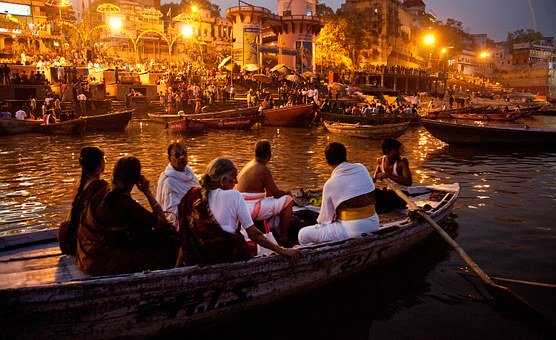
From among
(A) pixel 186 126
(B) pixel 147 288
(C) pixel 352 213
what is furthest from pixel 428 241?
→ (A) pixel 186 126

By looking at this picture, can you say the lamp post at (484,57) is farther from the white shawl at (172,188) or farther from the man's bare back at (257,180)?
the white shawl at (172,188)

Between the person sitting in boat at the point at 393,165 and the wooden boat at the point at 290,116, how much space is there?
757 inches

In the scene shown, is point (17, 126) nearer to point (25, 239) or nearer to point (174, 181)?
point (25, 239)

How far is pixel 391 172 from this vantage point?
283 inches

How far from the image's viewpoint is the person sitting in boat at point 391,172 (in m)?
7.06

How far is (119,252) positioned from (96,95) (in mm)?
30724

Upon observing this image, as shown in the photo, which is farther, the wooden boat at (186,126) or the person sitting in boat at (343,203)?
the wooden boat at (186,126)

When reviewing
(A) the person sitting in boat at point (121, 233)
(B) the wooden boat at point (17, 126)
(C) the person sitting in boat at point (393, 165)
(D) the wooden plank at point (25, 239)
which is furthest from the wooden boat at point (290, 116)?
(A) the person sitting in boat at point (121, 233)

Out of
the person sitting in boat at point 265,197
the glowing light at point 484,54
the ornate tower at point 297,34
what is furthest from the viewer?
the glowing light at point 484,54

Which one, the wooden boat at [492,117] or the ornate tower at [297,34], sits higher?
the ornate tower at [297,34]

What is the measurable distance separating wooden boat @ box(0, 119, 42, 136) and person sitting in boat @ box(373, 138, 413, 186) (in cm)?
2040

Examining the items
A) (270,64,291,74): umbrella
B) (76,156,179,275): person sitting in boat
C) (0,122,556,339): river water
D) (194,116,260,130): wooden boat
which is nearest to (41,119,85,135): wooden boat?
(0,122,556,339): river water

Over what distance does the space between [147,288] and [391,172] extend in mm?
4467

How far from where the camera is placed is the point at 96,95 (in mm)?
32125
